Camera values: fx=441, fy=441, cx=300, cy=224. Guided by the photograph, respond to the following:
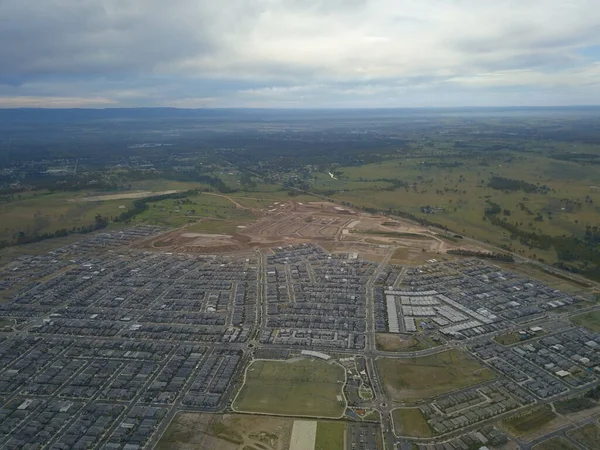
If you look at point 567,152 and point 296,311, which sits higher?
point 567,152

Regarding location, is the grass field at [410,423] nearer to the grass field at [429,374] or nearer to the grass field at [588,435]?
the grass field at [429,374]

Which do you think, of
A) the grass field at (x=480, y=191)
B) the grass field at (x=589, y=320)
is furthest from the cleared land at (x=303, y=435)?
the grass field at (x=480, y=191)

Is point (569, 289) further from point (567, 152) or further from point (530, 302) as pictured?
point (567, 152)

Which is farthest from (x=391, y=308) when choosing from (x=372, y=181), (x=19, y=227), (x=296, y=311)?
(x=372, y=181)

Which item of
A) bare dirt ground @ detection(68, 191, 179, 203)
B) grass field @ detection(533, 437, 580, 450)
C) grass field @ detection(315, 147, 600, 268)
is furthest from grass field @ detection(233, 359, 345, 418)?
bare dirt ground @ detection(68, 191, 179, 203)

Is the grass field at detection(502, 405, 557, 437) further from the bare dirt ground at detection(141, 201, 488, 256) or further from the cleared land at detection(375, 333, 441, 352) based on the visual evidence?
the bare dirt ground at detection(141, 201, 488, 256)
